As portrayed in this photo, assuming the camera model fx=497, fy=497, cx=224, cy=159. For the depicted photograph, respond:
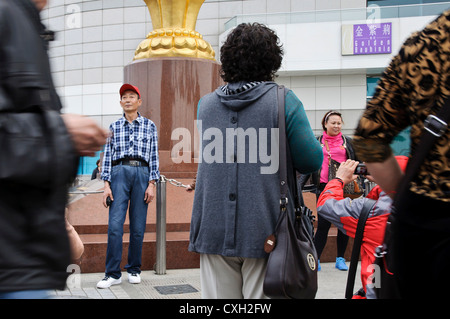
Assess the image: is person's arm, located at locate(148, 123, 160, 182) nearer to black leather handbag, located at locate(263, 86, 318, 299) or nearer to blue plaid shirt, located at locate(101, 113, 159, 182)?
blue plaid shirt, located at locate(101, 113, 159, 182)

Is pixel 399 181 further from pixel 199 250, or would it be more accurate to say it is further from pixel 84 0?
pixel 84 0

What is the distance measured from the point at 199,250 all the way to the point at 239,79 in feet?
2.84

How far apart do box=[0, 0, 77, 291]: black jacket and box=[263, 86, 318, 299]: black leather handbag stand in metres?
1.04

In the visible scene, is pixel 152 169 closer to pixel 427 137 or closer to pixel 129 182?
pixel 129 182

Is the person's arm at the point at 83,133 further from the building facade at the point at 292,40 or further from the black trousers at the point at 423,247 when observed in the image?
the building facade at the point at 292,40

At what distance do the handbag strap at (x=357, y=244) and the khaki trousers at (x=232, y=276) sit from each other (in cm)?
58

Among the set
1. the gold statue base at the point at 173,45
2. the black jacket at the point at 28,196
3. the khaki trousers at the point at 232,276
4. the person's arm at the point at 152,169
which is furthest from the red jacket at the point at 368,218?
the gold statue base at the point at 173,45

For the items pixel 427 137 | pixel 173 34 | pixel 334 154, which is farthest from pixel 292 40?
Result: pixel 427 137

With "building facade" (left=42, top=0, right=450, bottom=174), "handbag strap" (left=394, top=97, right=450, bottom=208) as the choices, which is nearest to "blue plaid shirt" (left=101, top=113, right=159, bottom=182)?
"handbag strap" (left=394, top=97, right=450, bottom=208)

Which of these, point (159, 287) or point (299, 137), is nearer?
point (299, 137)

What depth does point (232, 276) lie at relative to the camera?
2346 millimetres

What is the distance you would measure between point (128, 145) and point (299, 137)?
3.21m
